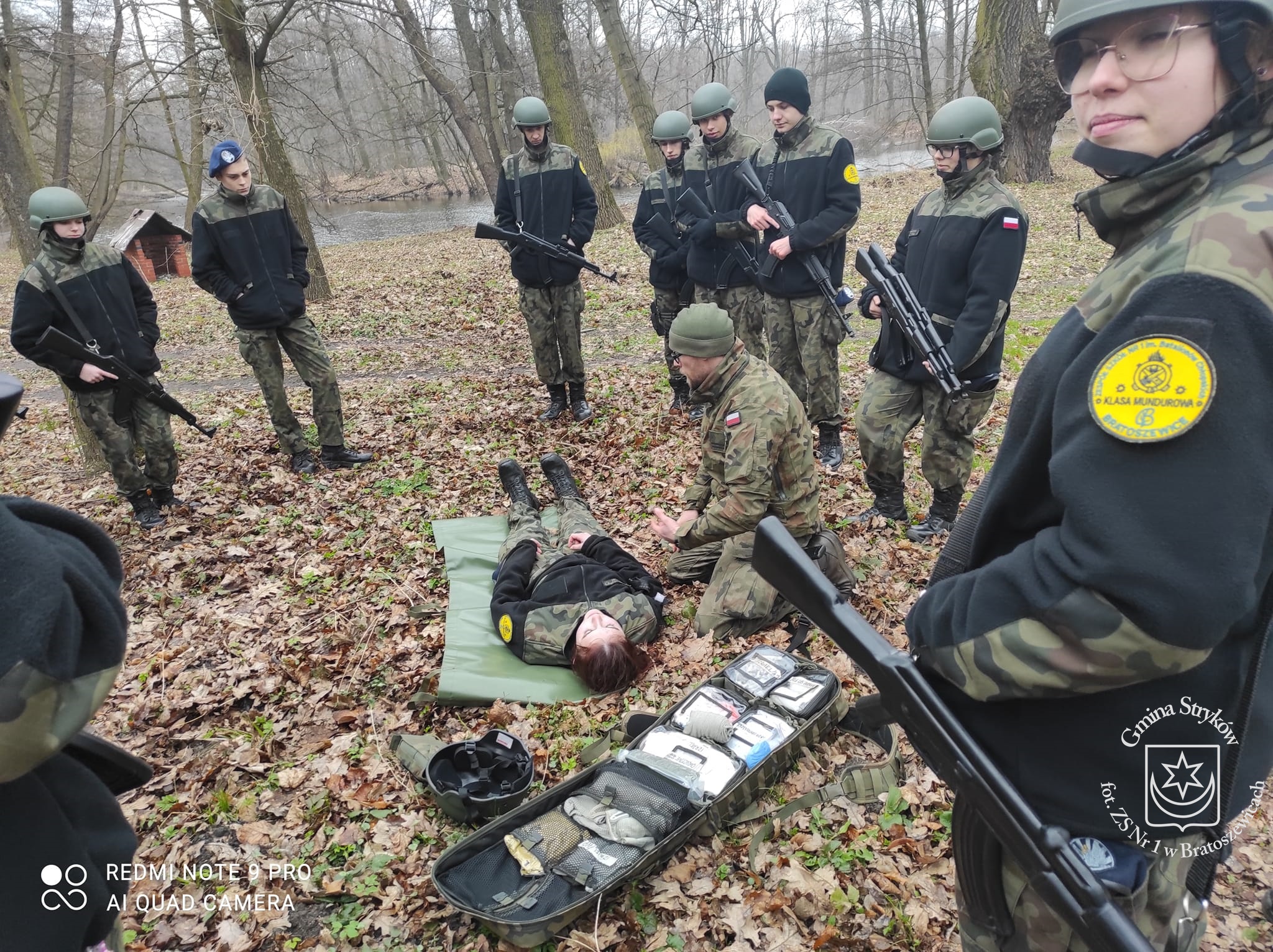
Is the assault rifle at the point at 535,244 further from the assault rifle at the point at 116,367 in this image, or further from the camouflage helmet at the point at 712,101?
the assault rifle at the point at 116,367

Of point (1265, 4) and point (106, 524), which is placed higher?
point (1265, 4)

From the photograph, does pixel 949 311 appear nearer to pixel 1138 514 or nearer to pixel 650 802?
pixel 650 802

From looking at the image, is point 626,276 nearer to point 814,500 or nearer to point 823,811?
point 814,500

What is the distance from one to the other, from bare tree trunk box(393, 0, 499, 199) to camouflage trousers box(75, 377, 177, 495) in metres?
9.24

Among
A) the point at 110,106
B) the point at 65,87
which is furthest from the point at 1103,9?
the point at 65,87

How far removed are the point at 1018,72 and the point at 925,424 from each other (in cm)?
1872

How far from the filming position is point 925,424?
5.25 meters

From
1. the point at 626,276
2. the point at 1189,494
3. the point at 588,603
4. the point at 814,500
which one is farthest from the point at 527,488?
the point at 626,276

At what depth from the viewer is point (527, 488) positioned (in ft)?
20.7

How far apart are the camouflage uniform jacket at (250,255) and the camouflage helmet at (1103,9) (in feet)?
21.8

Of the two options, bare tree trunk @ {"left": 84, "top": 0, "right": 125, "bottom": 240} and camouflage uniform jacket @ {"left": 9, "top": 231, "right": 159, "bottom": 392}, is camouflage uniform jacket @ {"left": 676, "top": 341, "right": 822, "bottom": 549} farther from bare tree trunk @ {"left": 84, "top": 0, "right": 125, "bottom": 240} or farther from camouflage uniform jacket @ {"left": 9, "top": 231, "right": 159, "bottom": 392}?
bare tree trunk @ {"left": 84, "top": 0, "right": 125, "bottom": 240}

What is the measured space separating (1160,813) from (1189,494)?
686mm

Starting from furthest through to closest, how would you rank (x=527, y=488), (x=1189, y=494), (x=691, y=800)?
1. (x=527, y=488)
2. (x=691, y=800)
3. (x=1189, y=494)

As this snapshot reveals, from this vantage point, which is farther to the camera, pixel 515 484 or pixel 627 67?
pixel 627 67
